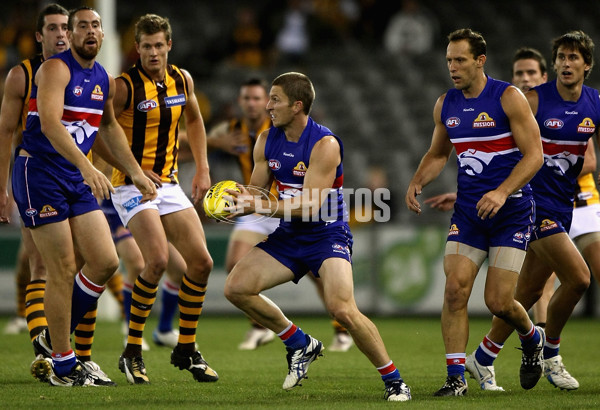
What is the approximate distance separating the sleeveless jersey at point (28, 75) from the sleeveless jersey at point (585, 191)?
4.36 meters

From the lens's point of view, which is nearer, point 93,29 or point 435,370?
point 93,29

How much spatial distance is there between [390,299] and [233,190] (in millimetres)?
8430

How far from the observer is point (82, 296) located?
706cm

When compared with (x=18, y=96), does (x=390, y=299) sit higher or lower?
lower

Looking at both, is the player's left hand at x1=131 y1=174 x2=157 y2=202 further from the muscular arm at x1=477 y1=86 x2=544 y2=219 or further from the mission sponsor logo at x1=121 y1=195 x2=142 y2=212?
the muscular arm at x1=477 y1=86 x2=544 y2=219

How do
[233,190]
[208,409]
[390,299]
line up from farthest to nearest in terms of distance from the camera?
[390,299] < [233,190] < [208,409]

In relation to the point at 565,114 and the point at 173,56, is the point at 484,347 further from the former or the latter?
the point at 173,56

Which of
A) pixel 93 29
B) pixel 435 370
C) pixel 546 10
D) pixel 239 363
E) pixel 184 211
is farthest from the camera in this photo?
pixel 546 10

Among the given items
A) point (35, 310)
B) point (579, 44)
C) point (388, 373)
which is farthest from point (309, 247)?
point (35, 310)

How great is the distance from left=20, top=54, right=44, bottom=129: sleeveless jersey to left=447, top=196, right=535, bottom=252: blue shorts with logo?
10.3 ft

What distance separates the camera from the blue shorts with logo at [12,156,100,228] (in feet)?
21.7

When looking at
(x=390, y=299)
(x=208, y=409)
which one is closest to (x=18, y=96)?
(x=208, y=409)

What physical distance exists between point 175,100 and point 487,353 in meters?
3.03

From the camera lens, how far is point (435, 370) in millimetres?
8148
